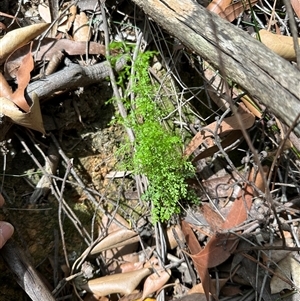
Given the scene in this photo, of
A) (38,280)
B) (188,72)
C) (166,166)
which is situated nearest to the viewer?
(38,280)

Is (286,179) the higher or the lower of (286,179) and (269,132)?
the lower

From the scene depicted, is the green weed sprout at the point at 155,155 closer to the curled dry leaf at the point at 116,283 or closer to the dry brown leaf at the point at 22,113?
the curled dry leaf at the point at 116,283

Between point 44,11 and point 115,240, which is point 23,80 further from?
point 115,240

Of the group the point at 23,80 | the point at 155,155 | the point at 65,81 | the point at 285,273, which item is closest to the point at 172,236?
the point at 155,155

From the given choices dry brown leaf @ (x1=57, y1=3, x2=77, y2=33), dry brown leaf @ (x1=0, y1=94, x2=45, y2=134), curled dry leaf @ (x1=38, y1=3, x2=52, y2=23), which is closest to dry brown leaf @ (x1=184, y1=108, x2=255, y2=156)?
dry brown leaf @ (x1=0, y1=94, x2=45, y2=134)

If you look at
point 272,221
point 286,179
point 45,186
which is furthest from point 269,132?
point 45,186

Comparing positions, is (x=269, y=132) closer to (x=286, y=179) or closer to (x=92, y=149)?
(x=286, y=179)
